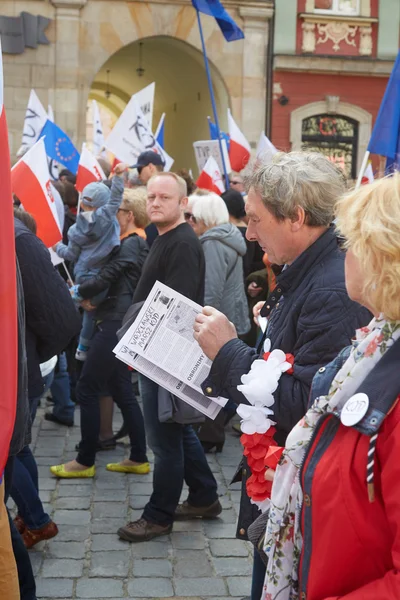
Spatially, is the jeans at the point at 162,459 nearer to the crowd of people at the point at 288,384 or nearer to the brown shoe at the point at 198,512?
the crowd of people at the point at 288,384

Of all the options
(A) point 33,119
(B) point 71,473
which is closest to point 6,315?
(B) point 71,473

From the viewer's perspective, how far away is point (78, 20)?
1888 centimetres

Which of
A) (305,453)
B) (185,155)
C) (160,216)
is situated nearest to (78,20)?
(185,155)

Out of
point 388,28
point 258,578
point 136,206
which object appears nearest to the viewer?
point 258,578

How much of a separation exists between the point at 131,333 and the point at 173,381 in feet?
0.83

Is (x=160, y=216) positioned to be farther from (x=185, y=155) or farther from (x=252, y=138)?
(x=185, y=155)

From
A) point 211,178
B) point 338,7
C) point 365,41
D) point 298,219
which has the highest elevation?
point 338,7

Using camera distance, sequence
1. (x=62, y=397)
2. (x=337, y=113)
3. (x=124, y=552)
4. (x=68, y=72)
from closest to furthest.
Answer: (x=124, y=552)
(x=62, y=397)
(x=68, y=72)
(x=337, y=113)

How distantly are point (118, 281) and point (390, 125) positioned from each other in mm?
2127

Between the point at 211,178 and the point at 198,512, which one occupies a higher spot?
the point at 211,178

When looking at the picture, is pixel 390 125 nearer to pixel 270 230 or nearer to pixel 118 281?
pixel 118 281

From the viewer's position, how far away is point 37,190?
20.8ft

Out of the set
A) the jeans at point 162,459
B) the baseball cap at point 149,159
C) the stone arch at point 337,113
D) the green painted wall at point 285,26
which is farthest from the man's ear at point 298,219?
the green painted wall at point 285,26

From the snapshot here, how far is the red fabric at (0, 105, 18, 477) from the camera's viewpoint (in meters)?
2.39
